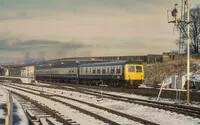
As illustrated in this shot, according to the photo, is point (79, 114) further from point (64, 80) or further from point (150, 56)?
point (150, 56)

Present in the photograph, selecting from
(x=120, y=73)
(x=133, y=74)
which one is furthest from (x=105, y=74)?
(x=133, y=74)

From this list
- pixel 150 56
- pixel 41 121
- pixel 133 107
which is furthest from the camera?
pixel 150 56

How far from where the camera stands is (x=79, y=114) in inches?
673

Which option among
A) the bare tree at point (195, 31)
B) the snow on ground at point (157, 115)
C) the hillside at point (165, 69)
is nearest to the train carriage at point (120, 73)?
the hillside at point (165, 69)

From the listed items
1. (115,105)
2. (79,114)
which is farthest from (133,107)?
(79,114)

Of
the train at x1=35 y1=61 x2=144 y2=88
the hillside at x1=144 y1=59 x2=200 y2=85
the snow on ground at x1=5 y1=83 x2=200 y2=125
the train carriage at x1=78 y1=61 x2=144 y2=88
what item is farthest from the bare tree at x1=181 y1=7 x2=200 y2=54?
the snow on ground at x1=5 y1=83 x2=200 y2=125

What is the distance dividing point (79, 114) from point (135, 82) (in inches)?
827

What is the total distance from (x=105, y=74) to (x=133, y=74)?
4.41m

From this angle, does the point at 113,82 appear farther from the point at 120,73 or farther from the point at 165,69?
the point at 165,69

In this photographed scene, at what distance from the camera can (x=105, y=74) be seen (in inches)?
1604

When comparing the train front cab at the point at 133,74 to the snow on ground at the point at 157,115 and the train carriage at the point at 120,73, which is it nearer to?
the train carriage at the point at 120,73

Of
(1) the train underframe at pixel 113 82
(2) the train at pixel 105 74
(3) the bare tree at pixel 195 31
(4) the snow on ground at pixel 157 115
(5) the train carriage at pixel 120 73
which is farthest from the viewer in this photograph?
(3) the bare tree at pixel 195 31

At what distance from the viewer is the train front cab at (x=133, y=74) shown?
1454 inches

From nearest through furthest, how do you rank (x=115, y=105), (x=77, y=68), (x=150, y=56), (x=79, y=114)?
(x=79, y=114)
(x=115, y=105)
(x=77, y=68)
(x=150, y=56)
